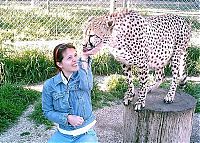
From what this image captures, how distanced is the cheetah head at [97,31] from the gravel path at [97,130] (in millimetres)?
1299

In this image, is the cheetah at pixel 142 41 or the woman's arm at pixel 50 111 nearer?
the woman's arm at pixel 50 111

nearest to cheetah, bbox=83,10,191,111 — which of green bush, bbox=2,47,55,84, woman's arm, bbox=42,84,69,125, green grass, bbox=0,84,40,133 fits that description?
woman's arm, bbox=42,84,69,125

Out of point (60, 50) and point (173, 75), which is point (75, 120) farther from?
point (173, 75)

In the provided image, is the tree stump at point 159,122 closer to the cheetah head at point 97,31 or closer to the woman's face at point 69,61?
the cheetah head at point 97,31

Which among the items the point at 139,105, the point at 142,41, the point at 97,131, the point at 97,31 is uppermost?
the point at 97,31

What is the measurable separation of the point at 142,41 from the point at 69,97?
1048mm

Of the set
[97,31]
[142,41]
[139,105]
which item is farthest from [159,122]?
[97,31]

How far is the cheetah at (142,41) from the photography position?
11.2 feet

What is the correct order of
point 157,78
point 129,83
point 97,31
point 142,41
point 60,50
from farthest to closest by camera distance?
point 157,78 → point 129,83 → point 142,41 → point 97,31 → point 60,50

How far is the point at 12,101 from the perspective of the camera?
505 cm

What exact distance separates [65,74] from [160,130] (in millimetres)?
1323

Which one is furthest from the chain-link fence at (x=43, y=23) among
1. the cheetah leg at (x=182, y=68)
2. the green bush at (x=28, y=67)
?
the cheetah leg at (x=182, y=68)

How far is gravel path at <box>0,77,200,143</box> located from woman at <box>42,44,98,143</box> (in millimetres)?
1471

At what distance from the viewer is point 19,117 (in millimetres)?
4773
